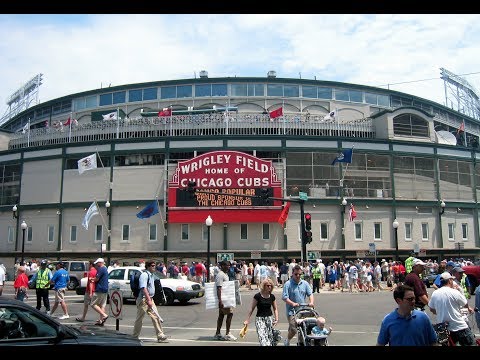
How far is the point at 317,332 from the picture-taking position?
862 centimetres

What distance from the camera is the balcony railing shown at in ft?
147

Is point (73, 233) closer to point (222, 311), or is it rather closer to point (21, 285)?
point (21, 285)

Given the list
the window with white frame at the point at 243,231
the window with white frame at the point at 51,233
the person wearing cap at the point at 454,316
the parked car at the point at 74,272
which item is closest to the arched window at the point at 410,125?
the window with white frame at the point at 243,231

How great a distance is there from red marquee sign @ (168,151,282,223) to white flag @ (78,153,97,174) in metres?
7.16

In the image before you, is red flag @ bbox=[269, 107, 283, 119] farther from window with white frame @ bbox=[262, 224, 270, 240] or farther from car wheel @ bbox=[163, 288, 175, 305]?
car wheel @ bbox=[163, 288, 175, 305]

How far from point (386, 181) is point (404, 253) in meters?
6.55

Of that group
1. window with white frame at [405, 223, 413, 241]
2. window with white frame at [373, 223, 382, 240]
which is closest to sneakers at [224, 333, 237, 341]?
window with white frame at [373, 223, 382, 240]

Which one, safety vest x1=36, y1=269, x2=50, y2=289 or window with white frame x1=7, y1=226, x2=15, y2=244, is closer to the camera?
safety vest x1=36, y1=269, x2=50, y2=289

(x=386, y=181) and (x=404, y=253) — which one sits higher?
(x=386, y=181)

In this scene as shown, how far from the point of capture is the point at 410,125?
47062 millimetres
